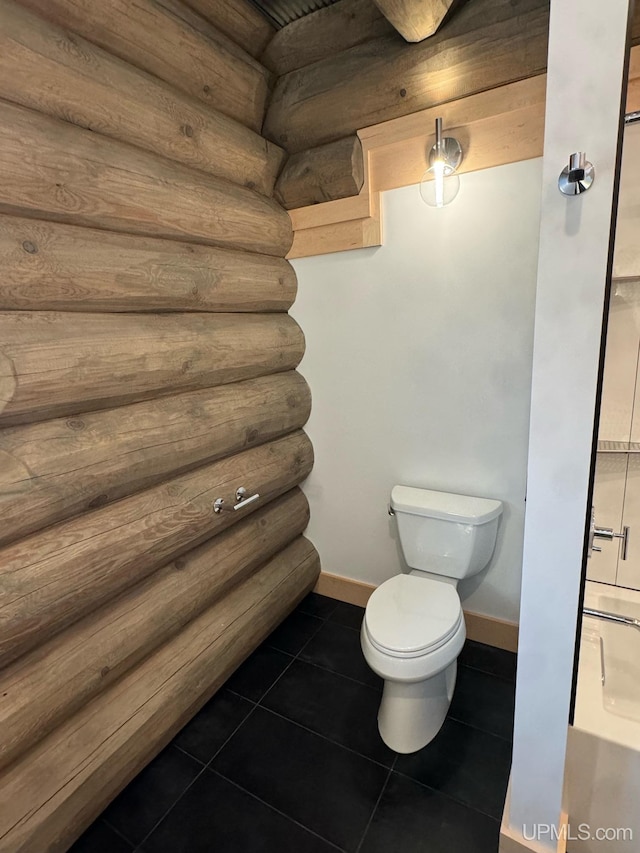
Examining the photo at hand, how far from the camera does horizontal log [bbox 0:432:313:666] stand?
1.17 metres

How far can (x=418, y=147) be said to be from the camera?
1.76 metres

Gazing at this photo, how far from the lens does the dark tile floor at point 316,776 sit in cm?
135

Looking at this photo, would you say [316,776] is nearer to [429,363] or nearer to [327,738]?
[327,738]

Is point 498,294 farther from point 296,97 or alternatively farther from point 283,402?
point 296,97

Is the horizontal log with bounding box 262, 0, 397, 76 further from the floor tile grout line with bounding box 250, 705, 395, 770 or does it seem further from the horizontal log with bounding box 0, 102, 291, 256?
the floor tile grout line with bounding box 250, 705, 395, 770

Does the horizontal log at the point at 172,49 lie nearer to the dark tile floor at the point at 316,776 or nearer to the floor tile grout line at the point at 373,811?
the dark tile floor at the point at 316,776

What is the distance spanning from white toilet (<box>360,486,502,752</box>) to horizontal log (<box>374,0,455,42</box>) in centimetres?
175

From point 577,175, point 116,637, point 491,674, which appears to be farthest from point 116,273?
point 491,674

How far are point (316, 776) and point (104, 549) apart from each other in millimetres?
1070

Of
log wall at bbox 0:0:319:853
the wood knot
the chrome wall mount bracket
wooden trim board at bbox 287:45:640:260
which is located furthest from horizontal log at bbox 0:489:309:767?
the chrome wall mount bracket

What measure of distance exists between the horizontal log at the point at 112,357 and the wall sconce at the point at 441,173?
90 cm

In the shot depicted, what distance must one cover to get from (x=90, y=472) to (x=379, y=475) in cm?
132

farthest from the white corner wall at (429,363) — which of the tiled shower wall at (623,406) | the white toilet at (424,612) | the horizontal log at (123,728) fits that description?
the horizontal log at (123,728)

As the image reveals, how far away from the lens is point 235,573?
190 centimetres
